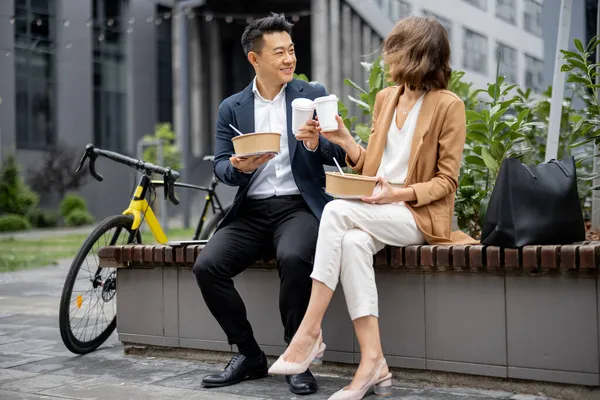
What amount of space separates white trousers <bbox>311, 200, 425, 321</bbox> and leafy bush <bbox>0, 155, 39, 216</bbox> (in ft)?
75.0

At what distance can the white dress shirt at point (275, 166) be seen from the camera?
4.00 m

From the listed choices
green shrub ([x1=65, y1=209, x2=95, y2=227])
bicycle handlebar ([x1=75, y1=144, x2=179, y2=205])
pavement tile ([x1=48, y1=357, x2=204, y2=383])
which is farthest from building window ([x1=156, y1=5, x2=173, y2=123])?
pavement tile ([x1=48, y1=357, x2=204, y2=383])

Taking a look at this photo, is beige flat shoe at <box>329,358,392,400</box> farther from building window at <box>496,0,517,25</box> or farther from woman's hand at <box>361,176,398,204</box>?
building window at <box>496,0,517,25</box>

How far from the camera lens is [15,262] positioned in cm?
1185

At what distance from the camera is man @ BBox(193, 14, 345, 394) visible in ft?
12.0

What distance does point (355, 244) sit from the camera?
3.33 meters

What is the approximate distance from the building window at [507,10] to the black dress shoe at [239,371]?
19.8 meters

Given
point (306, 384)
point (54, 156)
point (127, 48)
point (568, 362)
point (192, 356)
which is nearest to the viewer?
point (568, 362)

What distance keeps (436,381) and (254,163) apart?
1.34m

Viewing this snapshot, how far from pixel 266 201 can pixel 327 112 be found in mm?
737

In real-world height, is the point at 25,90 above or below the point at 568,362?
above

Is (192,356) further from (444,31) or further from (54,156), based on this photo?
(54,156)

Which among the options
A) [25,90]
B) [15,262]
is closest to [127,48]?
[25,90]

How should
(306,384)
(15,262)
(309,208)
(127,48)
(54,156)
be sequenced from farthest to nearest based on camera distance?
(127,48) < (54,156) < (15,262) < (309,208) < (306,384)
